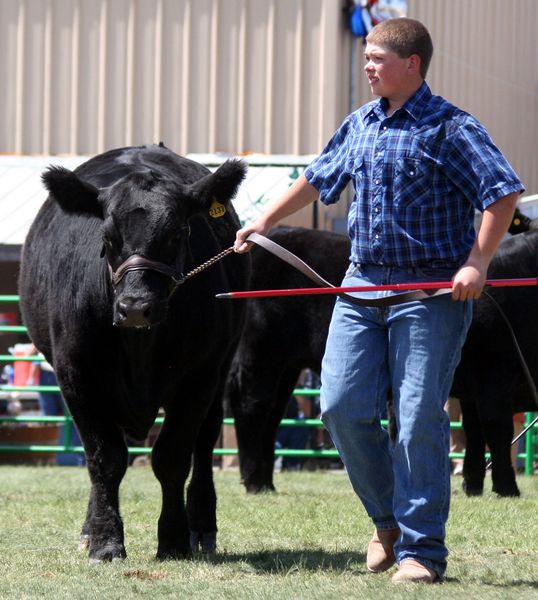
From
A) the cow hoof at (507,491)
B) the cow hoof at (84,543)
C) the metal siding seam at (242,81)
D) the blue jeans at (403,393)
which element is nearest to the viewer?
the blue jeans at (403,393)

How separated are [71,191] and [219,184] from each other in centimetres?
66

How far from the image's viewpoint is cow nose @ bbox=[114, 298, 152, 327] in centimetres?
529

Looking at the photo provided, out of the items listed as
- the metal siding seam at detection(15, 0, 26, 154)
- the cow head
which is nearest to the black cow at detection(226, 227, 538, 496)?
the cow head

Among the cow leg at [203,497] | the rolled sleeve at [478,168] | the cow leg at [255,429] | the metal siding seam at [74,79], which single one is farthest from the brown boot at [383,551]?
the metal siding seam at [74,79]

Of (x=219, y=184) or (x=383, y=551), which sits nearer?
(x=383, y=551)

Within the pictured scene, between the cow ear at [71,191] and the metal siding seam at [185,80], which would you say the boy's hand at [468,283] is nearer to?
the cow ear at [71,191]

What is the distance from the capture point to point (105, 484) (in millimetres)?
5805

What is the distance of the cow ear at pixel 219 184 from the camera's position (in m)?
5.99

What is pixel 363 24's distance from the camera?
16516mm

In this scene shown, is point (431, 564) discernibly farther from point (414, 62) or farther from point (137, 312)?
point (414, 62)

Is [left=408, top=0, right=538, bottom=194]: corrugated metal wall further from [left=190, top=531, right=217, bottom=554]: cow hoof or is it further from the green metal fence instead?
[left=190, top=531, right=217, bottom=554]: cow hoof

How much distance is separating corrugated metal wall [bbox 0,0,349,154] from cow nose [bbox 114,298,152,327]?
463 inches

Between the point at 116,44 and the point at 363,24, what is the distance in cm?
328

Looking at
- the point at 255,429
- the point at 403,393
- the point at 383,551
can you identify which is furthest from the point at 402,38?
the point at 255,429
